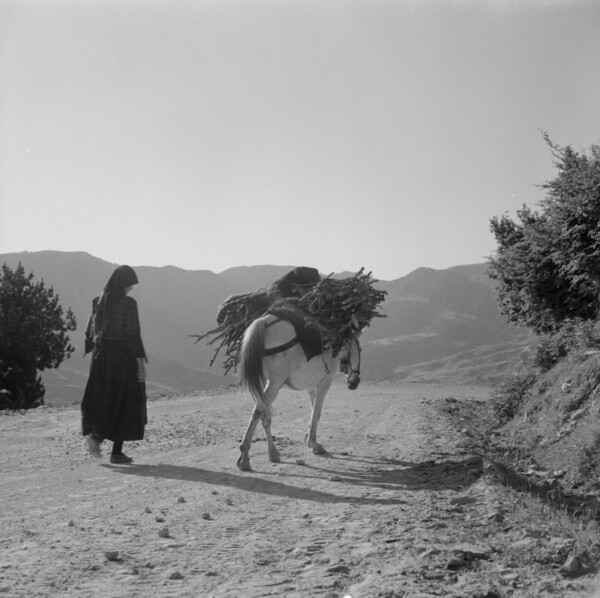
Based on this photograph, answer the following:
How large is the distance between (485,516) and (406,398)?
596 inches

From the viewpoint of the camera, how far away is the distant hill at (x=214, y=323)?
8788 cm

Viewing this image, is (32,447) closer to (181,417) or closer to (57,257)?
(181,417)

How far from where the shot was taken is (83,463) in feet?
29.0

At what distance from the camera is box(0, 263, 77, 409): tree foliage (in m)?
32.6

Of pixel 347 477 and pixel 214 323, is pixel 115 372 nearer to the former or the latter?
pixel 347 477

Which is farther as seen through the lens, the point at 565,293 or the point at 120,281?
the point at 565,293

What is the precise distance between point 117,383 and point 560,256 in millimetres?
9475

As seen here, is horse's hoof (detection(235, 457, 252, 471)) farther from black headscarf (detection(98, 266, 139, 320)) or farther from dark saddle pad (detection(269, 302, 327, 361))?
black headscarf (detection(98, 266, 139, 320))

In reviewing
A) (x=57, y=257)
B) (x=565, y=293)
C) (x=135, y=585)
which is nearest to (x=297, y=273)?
(x=135, y=585)

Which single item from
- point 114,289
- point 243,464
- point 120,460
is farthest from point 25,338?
point 243,464

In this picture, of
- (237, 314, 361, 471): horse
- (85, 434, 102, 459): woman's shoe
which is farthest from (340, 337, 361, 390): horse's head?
(85, 434, 102, 459): woman's shoe

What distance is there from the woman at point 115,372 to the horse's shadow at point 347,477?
849 mm

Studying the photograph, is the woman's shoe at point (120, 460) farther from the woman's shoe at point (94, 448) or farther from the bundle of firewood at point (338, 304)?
the bundle of firewood at point (338, 304)

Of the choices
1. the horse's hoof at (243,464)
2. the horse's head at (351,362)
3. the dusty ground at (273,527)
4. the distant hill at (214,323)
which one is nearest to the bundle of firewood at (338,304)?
the horse's head at (351,362)
